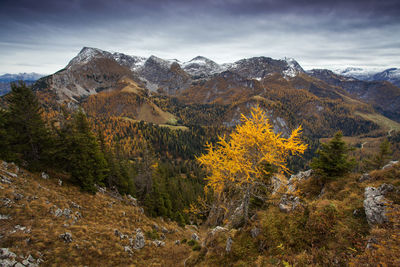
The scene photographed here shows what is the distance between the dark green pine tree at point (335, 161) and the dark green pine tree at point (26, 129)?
34920 mm

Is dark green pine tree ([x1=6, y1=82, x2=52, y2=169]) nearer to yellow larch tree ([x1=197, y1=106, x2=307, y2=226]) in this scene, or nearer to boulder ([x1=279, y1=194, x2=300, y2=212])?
yellow larch tree ([x1=197, y1=106, x2=307, y2=226])

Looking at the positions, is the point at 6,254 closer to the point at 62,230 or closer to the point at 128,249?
the point at 62,230

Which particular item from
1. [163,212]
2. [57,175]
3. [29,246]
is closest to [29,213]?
[29,246]

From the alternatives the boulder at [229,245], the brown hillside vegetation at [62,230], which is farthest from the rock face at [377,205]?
the brown hillside vegetation at [62,230]

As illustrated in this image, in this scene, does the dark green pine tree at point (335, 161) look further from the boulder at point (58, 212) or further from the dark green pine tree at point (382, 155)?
the dark green pine tree at point (382, 155)

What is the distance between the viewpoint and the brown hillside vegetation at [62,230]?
12.0 meters

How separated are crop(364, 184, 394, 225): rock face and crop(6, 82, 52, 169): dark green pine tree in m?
34.2

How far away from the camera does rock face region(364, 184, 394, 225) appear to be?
29.0ft

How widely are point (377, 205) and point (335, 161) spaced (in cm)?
805

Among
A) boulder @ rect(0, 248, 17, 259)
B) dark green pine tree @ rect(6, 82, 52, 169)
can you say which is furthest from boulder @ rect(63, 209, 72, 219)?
dark green pine tree @ rect(6, 82, 52, 169)

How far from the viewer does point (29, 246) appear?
452 inches

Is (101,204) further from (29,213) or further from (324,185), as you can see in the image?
(324,185)

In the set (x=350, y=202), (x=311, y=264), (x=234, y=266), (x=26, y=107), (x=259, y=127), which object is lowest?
(x=234, y=266)

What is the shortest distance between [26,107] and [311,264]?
3512 cm
